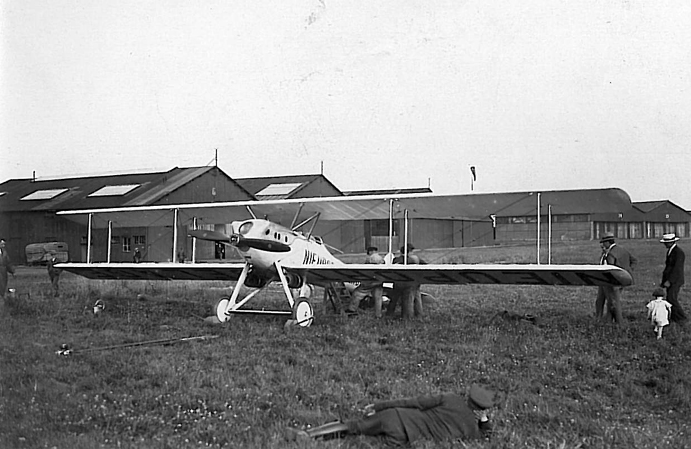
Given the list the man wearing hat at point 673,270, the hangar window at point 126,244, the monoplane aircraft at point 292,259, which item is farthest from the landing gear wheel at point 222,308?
the man wearing hat at point 673,270

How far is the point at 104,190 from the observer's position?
6367 millimetres

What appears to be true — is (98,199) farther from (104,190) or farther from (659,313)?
(659,313)

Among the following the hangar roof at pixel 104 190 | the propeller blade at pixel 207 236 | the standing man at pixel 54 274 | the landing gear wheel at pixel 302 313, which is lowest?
the landing gear wheel at pixel 302 313

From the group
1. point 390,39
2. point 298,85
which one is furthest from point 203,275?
point 390,39

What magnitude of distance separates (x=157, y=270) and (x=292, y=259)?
1727 mm

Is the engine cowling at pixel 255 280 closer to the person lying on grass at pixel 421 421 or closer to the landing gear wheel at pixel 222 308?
the landing gear wheel at pixel 222 308

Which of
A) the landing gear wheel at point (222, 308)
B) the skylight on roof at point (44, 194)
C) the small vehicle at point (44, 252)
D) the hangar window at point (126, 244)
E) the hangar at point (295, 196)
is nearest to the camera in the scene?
the hangar at point (295, 196)

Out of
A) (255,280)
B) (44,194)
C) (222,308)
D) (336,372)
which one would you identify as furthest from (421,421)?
(44,194)

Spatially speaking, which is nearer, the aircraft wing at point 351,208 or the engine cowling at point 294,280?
the aircraft wing at point 351,208

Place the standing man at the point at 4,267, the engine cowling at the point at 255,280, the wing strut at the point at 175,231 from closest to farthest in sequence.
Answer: the standing man at the point at 4,267, the wing strut at the point at 175,231, the engine cowling at the point at 255,280

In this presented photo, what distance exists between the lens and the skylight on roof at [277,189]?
650cm

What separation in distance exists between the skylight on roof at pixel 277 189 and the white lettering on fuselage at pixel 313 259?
727 millimetres

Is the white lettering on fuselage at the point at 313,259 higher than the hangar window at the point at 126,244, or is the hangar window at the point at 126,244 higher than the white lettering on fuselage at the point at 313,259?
the hangar window at the point at 126,244

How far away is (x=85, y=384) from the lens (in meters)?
3.73
